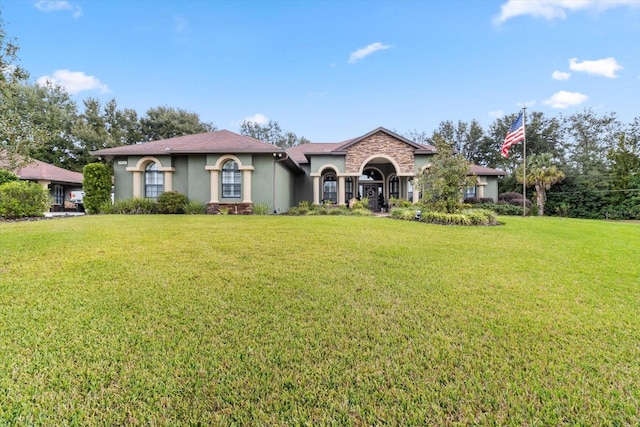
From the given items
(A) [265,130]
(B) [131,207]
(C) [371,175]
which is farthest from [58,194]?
(A) [265,130]

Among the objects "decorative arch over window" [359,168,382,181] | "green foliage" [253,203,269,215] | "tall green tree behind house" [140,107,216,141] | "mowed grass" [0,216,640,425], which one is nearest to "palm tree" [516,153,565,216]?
"decorative arch over window" [359,168,382,181]

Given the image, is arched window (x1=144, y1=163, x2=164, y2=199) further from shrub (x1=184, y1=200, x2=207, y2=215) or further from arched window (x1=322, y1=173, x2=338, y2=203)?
arched window (x1=322, y1=173, x2=338, y2=203)

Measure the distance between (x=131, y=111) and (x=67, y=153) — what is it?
27.1 ft

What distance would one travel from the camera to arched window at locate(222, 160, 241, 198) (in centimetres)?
1575

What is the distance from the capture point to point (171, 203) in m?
Answer: 14.8

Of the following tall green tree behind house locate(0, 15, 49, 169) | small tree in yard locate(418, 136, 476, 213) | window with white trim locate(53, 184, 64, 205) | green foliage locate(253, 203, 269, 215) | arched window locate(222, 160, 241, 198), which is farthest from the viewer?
window with white trim locate(53, 184, 64, 205)

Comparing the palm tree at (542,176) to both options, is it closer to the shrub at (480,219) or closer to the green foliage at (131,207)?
the shrub at (480,219)

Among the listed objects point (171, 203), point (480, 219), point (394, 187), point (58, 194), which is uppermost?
point (394, 187)

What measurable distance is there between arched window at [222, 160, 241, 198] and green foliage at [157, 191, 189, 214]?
85.4 inches

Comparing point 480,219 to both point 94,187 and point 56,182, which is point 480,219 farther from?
point 56,182

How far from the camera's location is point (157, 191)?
16.4 metres

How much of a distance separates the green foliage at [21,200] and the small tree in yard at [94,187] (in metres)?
1.75

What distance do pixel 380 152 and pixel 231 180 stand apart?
942 centimetres

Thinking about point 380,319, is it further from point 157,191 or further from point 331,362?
point 157,191
